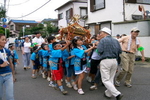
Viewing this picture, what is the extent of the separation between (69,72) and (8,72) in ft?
7.72

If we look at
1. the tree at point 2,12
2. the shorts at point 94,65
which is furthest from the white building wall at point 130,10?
the tree at point 2,12

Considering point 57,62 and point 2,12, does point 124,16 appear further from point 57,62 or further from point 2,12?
point 2,12

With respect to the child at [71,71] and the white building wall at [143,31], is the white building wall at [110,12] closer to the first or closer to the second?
the white building wall at [143,31]

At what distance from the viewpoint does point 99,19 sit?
1529 cm

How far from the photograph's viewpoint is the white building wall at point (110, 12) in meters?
13.0

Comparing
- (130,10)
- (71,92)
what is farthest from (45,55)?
(130,10)

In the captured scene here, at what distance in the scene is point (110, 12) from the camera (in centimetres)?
1388

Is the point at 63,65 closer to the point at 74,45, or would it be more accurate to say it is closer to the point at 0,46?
the point at 74,45

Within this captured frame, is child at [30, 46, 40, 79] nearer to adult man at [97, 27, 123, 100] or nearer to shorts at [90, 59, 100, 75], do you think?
shorts at [90, 59, 100, 75]

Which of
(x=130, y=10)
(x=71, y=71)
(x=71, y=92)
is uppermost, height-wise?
(x=130, y=10)

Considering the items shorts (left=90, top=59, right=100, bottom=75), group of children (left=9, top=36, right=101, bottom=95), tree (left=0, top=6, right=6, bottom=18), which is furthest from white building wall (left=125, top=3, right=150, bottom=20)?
tree (left=0, top=6, right=6, bottom=18)

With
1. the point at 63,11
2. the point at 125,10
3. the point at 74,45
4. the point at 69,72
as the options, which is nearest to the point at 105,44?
the point at 74,45

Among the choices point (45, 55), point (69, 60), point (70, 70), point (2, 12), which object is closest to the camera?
point (69, 60)

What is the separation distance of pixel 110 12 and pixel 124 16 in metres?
1.53
